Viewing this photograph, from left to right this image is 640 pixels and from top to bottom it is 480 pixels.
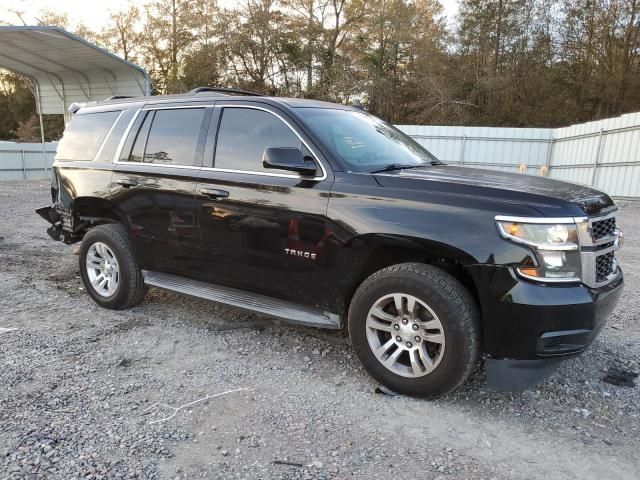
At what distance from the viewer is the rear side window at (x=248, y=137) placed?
12.0ft

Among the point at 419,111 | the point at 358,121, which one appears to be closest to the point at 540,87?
the point at 419,111

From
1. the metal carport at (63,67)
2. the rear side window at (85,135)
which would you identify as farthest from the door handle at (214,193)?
the metal carport at (63,67)

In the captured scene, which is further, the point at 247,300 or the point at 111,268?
the point at 111,268

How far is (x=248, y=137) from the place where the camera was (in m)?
3.81

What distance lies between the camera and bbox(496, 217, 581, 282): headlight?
2705 mm

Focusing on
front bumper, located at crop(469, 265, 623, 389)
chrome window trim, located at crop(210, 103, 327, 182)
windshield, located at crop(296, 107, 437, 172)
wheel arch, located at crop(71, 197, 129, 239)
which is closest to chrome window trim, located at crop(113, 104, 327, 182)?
chrome window trim, located at crop(210, 103, 327, 182)

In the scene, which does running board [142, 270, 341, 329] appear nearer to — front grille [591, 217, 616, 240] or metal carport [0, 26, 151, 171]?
front grille [591, 217, 616, 240]

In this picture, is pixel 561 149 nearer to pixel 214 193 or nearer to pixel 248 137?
pixel 248 137

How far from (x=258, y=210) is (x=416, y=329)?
1426mm

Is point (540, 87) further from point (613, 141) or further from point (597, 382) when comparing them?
point (597, 382)

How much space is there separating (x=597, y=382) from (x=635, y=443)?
2.36 feet

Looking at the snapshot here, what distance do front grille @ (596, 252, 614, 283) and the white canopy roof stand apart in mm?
16178

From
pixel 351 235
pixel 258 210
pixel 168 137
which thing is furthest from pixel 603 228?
pixel 168 137

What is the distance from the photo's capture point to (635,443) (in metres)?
2.71
